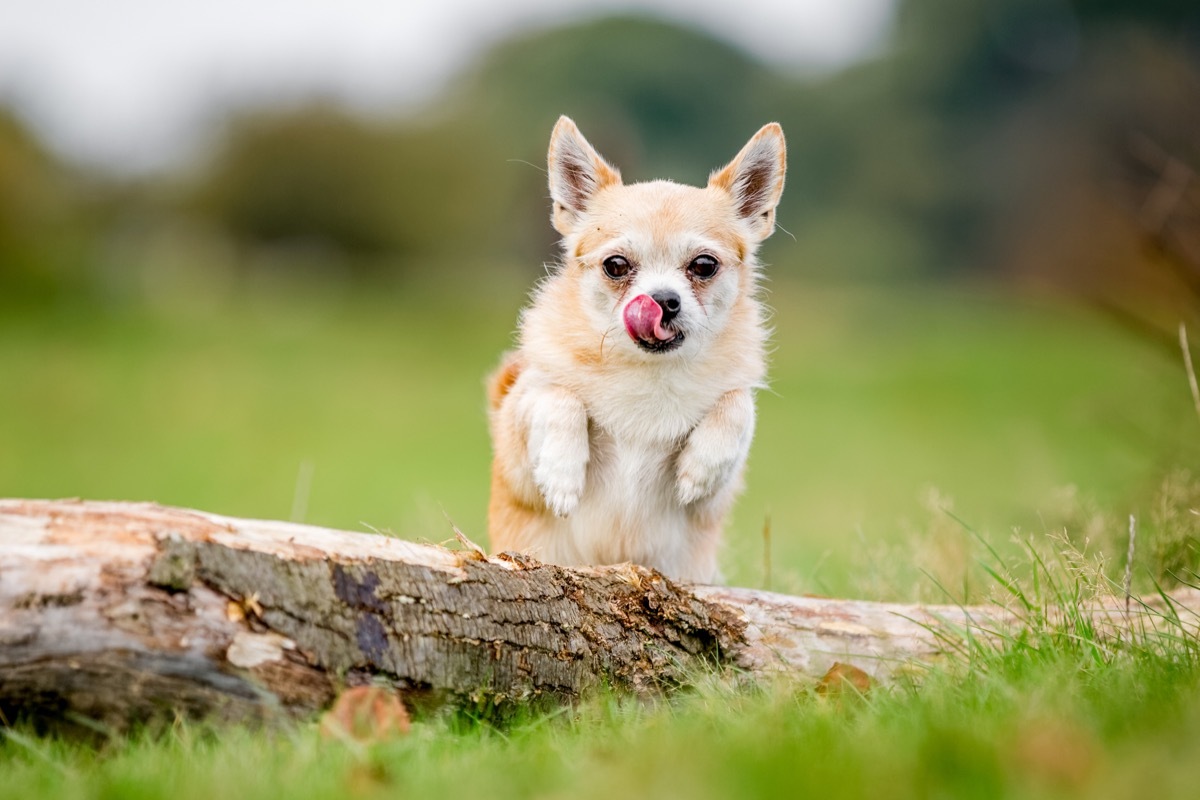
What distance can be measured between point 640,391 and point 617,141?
55.5ft

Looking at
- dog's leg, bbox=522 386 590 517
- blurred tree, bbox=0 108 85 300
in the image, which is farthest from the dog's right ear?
blurred tree, bbox=0 108 85 300

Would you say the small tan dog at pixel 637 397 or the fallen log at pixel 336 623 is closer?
the fallen log at pixel 336 623

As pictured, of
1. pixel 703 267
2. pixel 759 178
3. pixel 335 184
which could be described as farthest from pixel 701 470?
pixel 335 184

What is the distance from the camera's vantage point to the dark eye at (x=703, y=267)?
3.58 metres

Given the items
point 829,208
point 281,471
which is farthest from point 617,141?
point 829,208

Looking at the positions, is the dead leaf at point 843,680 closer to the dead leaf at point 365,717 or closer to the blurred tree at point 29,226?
the dead leaf at point 365,717

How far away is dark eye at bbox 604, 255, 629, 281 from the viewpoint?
3.57 m

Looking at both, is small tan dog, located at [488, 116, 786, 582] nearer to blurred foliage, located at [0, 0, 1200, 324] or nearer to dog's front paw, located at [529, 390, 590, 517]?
dog's front paw, located at [529, 390, 590, 517]

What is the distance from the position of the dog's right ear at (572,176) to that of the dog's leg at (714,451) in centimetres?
97

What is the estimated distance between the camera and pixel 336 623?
8.09 feet

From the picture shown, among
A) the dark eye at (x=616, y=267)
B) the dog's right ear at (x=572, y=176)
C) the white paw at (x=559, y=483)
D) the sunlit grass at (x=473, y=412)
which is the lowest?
the white paw at (x=559, y=483)

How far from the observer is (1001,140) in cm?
2823

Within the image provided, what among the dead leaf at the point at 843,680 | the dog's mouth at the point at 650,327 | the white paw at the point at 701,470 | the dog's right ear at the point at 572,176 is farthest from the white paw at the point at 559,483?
the dog's right ear at the point at 572,176

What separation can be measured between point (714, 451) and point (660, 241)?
0.72 meters
